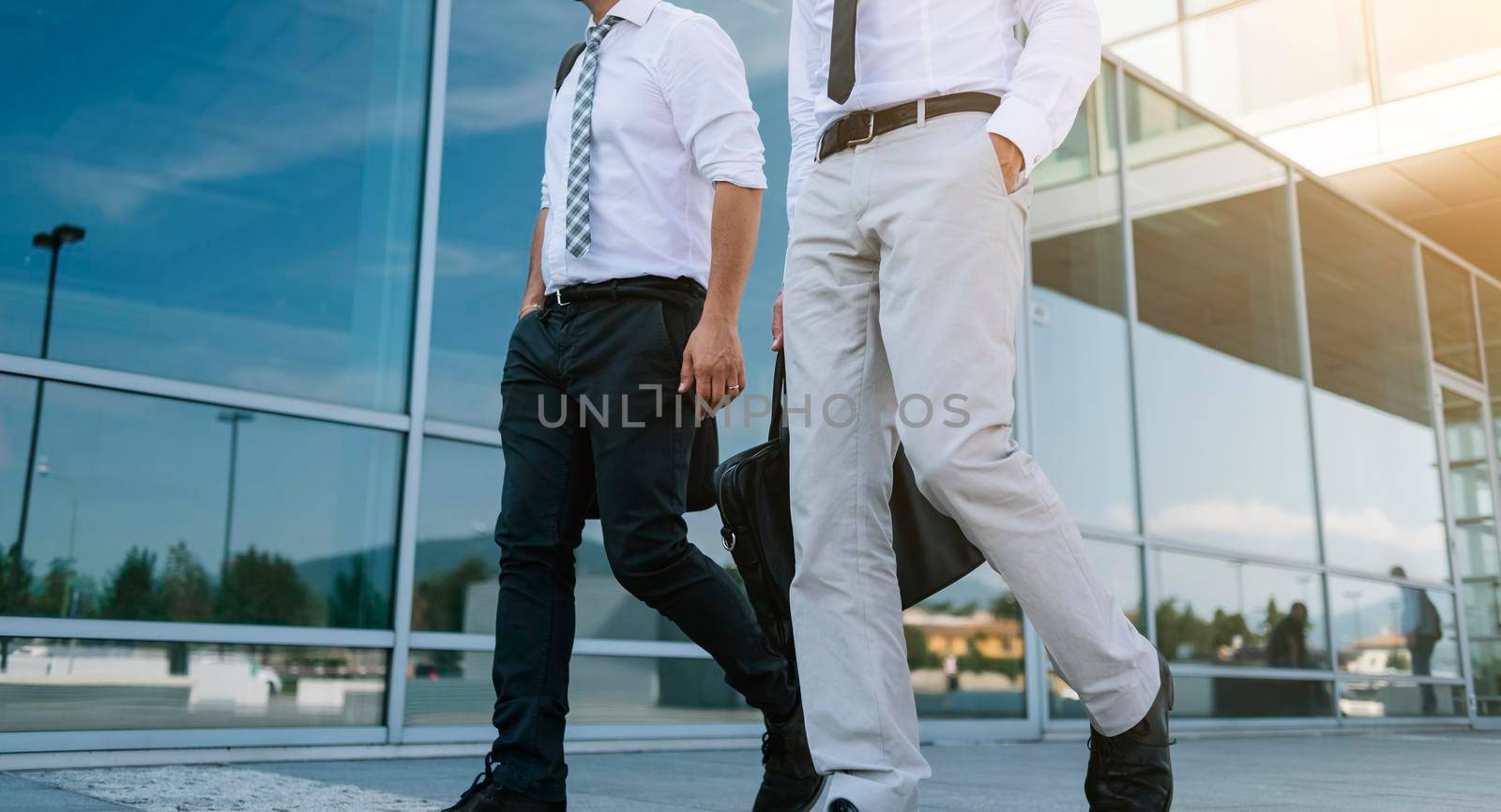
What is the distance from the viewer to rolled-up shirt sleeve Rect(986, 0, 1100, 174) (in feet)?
5.49

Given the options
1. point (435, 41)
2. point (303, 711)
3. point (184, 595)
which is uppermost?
point (435, 41)

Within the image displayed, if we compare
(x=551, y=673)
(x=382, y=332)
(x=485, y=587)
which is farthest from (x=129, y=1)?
(x=551, y=673)

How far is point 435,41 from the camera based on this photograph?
3.94 m

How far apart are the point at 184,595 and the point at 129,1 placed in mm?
1674

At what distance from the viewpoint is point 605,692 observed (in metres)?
4.02

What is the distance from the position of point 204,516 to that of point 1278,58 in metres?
9.33

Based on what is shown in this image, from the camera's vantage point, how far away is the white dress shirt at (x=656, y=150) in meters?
2.14

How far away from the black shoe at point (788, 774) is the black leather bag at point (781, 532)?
6.6 inches

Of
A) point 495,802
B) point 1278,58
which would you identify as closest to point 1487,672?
point 1278,58

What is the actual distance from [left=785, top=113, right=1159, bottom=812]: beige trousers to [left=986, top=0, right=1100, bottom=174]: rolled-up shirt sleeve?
0.05 metres

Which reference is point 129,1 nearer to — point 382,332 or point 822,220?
point 382,332

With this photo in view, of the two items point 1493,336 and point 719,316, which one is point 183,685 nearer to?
point 719,316

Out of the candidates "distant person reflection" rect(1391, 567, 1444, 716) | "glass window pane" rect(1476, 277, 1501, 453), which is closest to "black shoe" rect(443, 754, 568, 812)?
"distant person reflection" rect(1391, 567, 1444, 716)

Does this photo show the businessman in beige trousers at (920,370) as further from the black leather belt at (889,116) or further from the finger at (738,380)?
the finger at (738,380)
